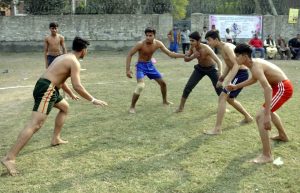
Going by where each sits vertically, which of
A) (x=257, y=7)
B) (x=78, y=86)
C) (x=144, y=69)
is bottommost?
(x=144, y=69)

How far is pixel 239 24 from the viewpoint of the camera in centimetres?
2138

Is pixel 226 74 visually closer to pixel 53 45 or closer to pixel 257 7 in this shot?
pixel 53 45

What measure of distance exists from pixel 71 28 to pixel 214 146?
691 inches

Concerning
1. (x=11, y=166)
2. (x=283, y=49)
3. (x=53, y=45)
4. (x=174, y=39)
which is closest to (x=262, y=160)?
(x=11, y=166)

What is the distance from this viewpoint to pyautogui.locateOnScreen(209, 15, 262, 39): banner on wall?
21.3m

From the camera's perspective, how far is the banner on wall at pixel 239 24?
21.3 metres

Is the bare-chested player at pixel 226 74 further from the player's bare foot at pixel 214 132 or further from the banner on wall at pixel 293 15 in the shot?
the banner on wall at pixel 293 15

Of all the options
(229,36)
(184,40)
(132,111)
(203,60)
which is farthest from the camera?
(184,40)

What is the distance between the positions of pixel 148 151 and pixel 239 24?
1666cm

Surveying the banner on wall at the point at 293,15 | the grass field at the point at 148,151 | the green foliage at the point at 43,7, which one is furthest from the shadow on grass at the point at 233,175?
the green foliage at the point at 43,7

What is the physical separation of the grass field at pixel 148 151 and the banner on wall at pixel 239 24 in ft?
38.1

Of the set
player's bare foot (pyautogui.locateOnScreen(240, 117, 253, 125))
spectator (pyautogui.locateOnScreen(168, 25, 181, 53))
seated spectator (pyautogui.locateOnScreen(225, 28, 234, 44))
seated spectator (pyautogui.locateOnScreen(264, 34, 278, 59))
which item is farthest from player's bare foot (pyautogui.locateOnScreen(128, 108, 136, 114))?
spectator (pyautogui.locateOnScreen(168, 25, 181, 53))

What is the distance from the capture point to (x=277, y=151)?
19.4ft

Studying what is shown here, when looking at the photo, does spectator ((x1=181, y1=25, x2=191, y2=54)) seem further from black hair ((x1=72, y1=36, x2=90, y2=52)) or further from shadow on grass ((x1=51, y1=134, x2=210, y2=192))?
black hair ((x1=72, y1=36, x2=90, y2=52))
